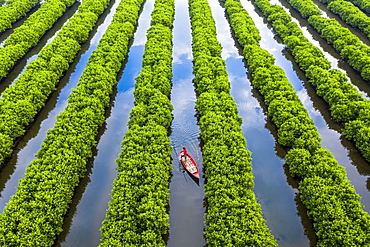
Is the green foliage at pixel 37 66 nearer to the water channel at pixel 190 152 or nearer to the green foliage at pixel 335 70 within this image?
the water channel at pixel 190 152

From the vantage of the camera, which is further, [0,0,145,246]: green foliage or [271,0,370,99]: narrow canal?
[271,0,370,99]: narrow canal

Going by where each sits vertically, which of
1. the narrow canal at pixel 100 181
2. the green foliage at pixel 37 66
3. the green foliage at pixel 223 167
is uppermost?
the green foliage at pixel 37 66

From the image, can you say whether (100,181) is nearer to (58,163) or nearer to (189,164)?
(58,163)

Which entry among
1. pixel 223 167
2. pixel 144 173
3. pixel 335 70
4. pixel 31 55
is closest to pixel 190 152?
pixel 223 167

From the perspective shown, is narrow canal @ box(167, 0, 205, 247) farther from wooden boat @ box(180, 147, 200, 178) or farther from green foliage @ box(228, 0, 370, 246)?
green foliage @ box(228, 0, 370, 246)

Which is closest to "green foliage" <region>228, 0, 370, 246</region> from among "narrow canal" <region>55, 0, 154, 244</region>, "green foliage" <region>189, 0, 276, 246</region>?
A: "green foliage" <region>189, 0, 276, 246</region>

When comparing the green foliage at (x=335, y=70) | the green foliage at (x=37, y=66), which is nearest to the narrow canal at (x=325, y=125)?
the green foliage at (x=335, y=70)
